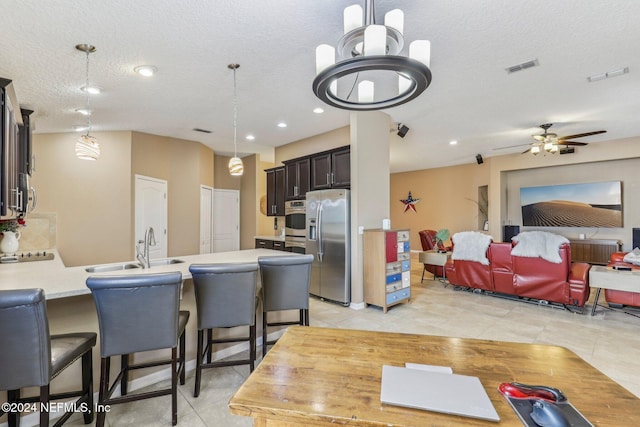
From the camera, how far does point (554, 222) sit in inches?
286

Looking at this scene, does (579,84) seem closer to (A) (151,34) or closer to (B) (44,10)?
(A) (151,34)

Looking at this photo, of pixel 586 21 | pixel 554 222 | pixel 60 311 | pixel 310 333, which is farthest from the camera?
pixel 554 222

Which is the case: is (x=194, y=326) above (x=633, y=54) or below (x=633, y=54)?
below

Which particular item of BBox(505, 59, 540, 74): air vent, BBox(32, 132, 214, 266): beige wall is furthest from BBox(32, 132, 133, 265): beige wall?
BBox(505, 59, 540, 74): air vent

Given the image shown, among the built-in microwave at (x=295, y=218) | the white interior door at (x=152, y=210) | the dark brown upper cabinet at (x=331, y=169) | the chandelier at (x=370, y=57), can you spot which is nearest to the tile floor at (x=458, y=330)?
the built-in microwave at (x=295, y=218)

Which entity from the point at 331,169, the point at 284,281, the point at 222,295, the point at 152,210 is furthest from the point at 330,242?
the point at 152,210

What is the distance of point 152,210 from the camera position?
5.49m

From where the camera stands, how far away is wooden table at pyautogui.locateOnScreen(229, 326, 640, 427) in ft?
2.61

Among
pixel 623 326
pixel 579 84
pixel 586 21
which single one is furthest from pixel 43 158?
pixel 623 326

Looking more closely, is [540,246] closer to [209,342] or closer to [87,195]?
[209,342]

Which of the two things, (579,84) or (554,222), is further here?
(554,222)

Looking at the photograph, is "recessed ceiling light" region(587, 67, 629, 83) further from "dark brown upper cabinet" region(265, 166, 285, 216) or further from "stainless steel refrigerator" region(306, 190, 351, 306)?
"dark brown upper cabinet" region(265, 166, 285, 216)

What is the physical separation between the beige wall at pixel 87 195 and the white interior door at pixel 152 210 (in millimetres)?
195

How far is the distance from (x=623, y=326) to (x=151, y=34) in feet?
19.6
